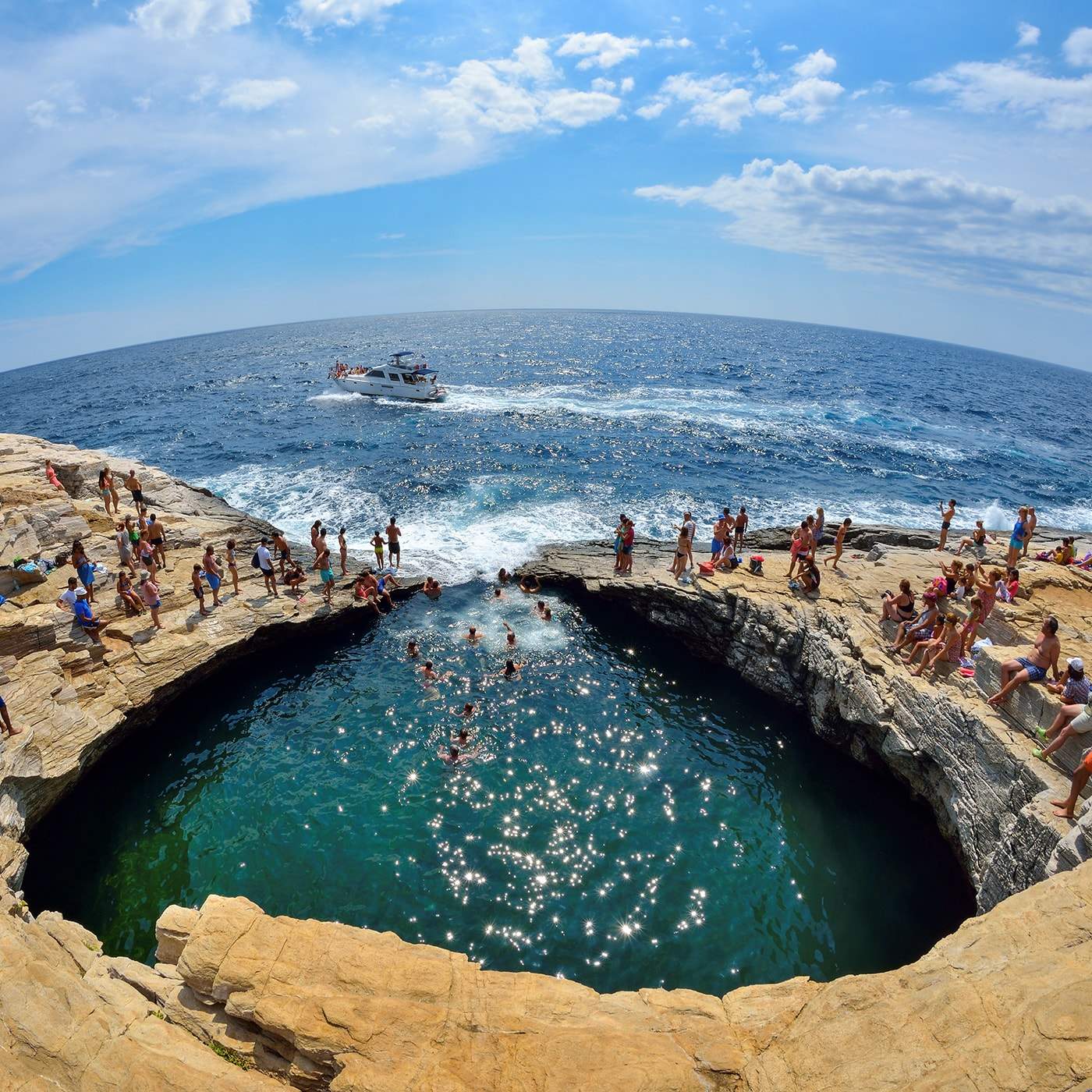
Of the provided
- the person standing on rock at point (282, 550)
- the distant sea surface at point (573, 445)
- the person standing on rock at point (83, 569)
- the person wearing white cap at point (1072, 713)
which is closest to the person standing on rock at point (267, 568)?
the person standing on rock at point (282, 550)

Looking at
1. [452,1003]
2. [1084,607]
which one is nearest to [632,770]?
[452,1003]

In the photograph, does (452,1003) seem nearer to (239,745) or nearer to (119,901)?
(119,901)

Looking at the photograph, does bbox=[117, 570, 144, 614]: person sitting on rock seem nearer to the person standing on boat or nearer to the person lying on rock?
the person standing on boat

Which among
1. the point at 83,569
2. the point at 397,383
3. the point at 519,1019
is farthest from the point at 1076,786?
the point at 397,383

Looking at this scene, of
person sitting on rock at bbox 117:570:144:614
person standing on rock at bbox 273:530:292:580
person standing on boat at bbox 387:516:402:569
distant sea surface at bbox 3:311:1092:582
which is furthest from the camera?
distant sea surface at bbox 3:311:1092:582

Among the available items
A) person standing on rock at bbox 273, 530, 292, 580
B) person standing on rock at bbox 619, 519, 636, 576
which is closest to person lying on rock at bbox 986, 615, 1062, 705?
person standing on rock at bbox 619, 519, 636, 576
